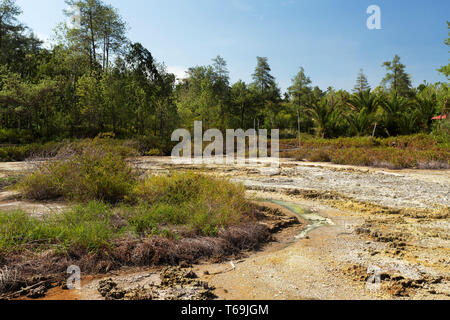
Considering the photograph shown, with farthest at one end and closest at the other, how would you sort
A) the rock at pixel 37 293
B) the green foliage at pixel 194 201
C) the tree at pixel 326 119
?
the tree at pixel 326 119 < the green foliage at pixel 194 201 < the rock at pixel 37 293

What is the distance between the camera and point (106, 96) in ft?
73.6

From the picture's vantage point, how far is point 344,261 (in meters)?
3.63

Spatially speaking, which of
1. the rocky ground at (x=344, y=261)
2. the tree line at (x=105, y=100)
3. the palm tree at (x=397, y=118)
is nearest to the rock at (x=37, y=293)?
the rocky ground at (x=344, y=261)

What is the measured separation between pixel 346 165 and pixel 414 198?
7.17 metres

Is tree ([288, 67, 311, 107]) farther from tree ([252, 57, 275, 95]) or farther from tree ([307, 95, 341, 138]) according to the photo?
tree ([307, 95, 341, 138])

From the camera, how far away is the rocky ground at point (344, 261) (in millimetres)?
2902

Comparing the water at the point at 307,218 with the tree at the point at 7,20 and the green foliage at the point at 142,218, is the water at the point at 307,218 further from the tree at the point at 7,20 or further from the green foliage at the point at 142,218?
the tree at the point at 7,20

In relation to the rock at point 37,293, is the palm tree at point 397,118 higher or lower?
higher

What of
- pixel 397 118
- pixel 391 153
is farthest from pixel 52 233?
pixel 397 118

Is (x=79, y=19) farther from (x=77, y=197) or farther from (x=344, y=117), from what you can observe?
(x=77, y=197)

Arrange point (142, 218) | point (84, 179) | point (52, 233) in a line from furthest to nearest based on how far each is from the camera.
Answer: point (84, 179) → point (142, 218) → point (52, 233)

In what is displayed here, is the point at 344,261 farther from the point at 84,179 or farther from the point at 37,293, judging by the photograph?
the point at 84,179

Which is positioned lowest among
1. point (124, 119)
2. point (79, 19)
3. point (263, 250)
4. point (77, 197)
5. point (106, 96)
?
point (263, 250)
